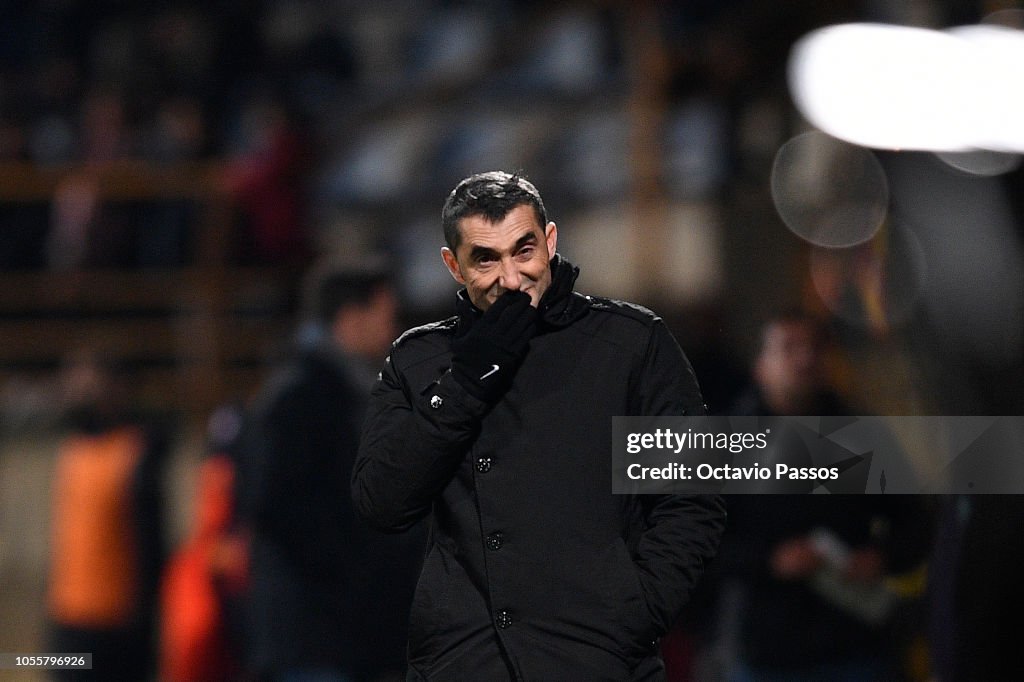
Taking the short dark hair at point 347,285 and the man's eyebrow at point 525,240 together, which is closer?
the man's eyebrow at point 525,240

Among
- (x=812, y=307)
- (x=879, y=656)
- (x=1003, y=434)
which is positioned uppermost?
(x=812, y=307)

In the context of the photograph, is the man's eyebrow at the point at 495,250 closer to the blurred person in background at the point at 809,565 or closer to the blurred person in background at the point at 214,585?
the blurred person in background at the point at 809,565

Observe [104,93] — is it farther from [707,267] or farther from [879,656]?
[879,656]

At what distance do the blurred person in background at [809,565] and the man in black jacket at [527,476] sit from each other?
120 centimetres

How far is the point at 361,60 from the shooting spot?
12.1ft

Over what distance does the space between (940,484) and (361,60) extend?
184cm

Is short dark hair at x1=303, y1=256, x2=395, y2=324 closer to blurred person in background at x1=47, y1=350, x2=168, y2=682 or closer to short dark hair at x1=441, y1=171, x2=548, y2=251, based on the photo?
blurred person in background at x1=47, y1=350, x2=168, y2=682

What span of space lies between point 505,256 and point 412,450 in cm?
27

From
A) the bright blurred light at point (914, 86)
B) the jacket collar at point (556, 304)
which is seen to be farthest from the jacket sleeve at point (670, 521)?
the bright blurred light at point (914, 86)

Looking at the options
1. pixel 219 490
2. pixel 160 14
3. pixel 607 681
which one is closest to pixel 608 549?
pixel 607 681

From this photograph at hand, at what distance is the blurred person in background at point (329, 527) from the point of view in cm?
314

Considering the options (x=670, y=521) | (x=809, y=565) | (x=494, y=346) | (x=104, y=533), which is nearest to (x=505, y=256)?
(x=494, y=346)

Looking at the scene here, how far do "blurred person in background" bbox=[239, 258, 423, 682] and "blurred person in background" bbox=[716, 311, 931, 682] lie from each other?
748mm

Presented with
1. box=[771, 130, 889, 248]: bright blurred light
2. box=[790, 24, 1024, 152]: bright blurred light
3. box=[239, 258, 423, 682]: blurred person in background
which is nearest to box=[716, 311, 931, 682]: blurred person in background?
box=[771, 130, 889, 248]: bright blurred light
